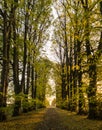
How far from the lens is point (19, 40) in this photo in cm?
2602

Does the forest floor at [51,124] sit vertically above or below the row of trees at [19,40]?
below

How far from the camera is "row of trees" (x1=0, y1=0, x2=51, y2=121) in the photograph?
1914 cm

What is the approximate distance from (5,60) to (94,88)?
7.46 m

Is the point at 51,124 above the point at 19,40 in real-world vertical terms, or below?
below

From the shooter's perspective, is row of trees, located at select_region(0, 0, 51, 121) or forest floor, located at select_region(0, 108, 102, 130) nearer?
forest floor, located at select_region(0, 108, 102, 130)

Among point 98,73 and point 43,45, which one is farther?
point 43,45

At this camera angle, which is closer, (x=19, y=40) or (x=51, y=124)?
(x=51, y=124)

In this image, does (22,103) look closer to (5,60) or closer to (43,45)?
(5,60)

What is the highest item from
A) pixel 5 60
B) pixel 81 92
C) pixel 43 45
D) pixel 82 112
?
pixel 43 45

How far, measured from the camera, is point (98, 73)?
16.0 meters

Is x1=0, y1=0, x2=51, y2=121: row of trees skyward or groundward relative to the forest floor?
skyward

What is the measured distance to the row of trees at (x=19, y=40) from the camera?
19.1m

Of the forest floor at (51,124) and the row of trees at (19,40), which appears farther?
the row of trees at (19,40)

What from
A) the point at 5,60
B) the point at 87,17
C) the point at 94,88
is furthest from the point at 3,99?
the point at 87,17
